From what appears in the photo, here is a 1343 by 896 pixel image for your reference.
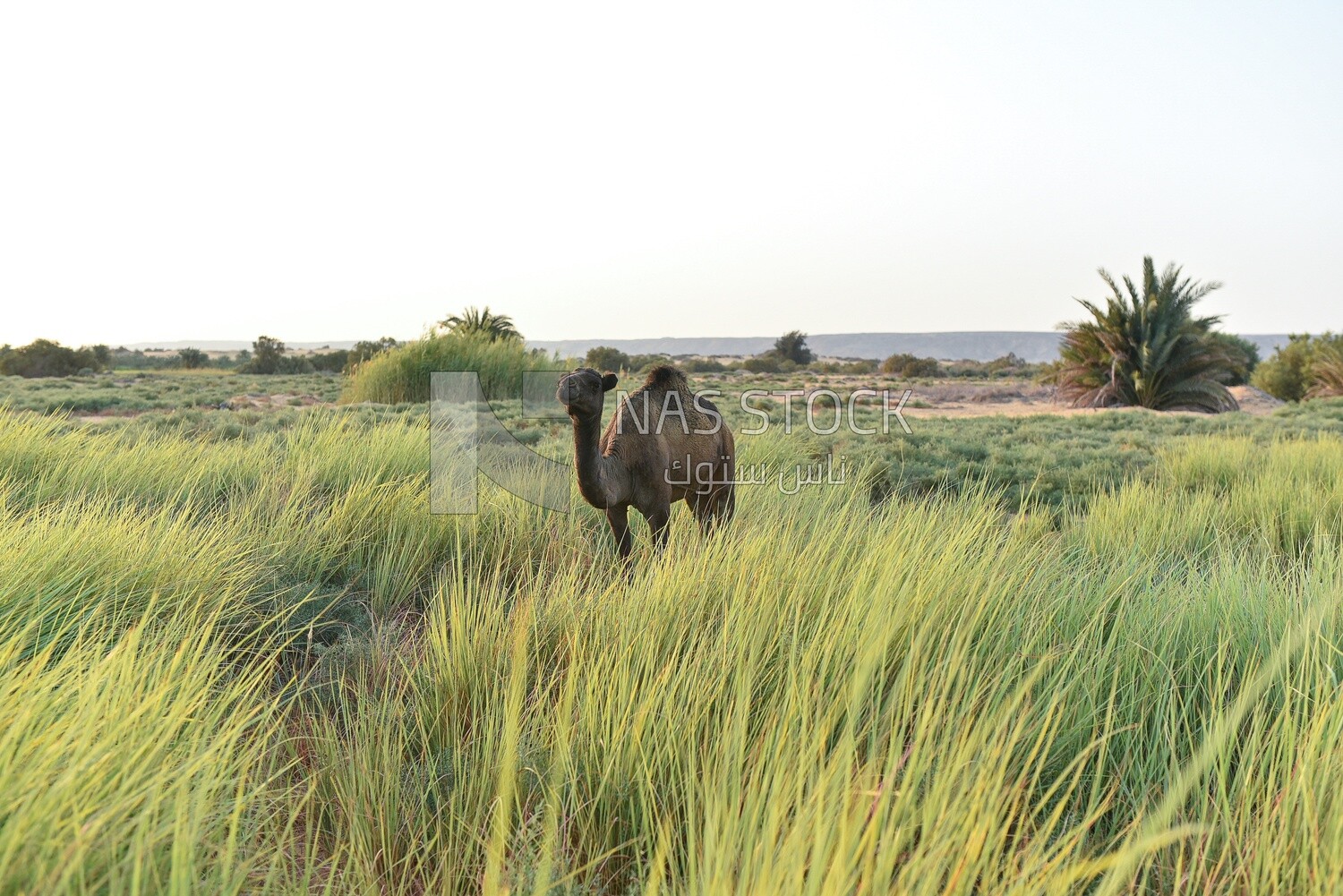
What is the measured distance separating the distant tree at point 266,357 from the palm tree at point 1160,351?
3129 cm

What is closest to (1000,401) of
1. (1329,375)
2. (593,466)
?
(1329,375)

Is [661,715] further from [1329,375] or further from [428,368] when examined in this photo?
[1329,375]

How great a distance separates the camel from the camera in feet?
13.2

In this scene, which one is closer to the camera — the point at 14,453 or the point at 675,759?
the point at 675,759

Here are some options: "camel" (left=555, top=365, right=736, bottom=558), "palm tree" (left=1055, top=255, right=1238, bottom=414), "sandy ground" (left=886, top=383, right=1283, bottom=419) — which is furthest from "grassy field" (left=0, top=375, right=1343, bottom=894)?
"palm tree" (left=1055, top=255, right=1238, bottom=414)

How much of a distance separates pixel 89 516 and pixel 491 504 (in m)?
2.61

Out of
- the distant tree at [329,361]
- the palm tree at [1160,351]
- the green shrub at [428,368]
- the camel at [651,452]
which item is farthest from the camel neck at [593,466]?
the distant tree at [329,361]

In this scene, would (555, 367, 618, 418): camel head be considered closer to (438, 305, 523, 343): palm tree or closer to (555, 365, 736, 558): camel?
(555, 365, 736, 558): camel

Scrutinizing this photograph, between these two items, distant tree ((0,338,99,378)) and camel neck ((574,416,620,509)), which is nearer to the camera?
camel neck ((574,416,620,509))

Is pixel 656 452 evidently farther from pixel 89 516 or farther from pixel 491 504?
pixel 89 516

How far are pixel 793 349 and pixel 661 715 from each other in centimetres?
4867

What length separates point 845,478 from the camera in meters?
7.30

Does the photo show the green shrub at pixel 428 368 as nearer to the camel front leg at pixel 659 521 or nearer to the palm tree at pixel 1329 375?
the camel front leg at pixel 659 521

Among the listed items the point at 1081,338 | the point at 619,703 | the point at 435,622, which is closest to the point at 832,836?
the point at 619,703
